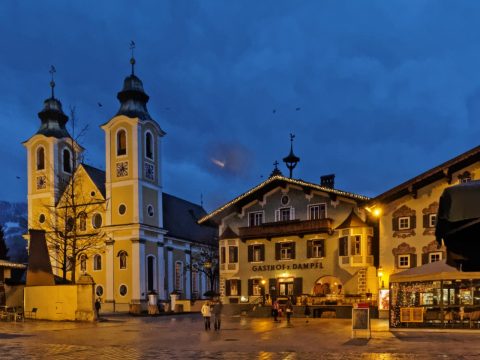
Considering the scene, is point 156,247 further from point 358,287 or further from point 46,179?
point 358,287

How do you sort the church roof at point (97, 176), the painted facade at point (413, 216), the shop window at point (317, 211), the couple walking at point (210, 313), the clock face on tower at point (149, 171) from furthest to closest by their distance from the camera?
the church roof at point (97, 176) → the clock face on tower at point (149, 171) → the shop window at point (317, 211) → the painted facade at point (413, 216) → the couple walking at point (210, 313)

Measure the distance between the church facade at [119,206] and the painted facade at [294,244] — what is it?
12.4m

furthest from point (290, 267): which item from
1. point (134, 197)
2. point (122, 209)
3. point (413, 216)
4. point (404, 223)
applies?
point (122, 209)

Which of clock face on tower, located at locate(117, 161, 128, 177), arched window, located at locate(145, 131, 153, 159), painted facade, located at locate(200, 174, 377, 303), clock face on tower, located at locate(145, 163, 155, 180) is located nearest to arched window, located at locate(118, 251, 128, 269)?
clock face on tower, located at locate(117, 161, 128, 177)

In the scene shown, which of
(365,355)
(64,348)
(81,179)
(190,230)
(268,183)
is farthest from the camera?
(190,230)

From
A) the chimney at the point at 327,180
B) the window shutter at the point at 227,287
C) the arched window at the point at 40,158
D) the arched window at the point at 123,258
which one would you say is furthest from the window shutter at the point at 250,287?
the arched window at the point at 40,158

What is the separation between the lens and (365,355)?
1510 centimetres

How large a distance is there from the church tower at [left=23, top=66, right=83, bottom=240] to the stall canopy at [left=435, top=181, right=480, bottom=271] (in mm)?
56991

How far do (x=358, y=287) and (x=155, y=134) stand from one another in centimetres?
2765

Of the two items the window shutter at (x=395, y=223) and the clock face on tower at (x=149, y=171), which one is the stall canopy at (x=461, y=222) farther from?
the clock face on tower at (x=149, y=171)

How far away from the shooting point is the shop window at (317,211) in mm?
40031

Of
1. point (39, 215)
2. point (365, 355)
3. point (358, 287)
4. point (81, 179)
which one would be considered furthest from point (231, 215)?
point (365, 355)

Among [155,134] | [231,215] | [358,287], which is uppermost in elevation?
[155,134]

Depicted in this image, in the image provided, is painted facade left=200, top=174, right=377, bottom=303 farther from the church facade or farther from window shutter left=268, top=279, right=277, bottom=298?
the church facade
